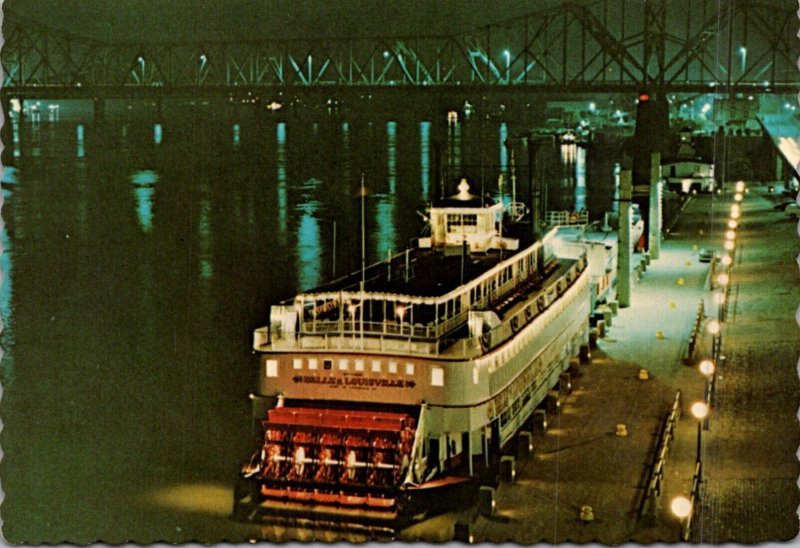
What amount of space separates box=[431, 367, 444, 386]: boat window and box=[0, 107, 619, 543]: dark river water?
284 centimetres

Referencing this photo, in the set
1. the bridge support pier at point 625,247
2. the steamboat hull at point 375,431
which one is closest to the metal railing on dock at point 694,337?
the bridge support pier at point 625,247

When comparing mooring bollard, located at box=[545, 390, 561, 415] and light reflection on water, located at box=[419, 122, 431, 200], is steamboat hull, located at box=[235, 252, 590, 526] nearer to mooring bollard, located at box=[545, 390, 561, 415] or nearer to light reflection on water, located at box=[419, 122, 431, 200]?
mooring bollard, located at box=[545, 390, 561, 415]

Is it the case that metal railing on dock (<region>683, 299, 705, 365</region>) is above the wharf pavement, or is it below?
above

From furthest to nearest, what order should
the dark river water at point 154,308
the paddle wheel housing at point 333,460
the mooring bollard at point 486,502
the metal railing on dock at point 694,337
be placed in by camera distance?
the metal railing on dock at point 694,337
the dark river water at point 154,308
the paddle wheel housing at point 333,460
the mooring bollard at point 486,502

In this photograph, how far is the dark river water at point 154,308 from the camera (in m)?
16.2

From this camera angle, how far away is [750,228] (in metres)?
34.3

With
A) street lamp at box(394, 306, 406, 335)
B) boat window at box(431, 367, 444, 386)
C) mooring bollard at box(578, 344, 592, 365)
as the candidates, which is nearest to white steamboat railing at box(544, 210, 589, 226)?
mooring bollard at box(578, 344, 592, 365)

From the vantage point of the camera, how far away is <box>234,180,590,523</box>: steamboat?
13.8m

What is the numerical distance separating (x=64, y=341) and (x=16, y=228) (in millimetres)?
21661

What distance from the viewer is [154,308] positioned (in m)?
30.4

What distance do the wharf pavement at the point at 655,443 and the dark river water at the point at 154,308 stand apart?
12.2 feet

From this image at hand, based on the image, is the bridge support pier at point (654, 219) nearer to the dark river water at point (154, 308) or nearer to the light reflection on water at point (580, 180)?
the dark river water at point (154, 308)

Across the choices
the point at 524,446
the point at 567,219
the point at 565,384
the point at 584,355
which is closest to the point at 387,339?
the point at 524,446

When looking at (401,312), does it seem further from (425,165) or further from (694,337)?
(425,165)
